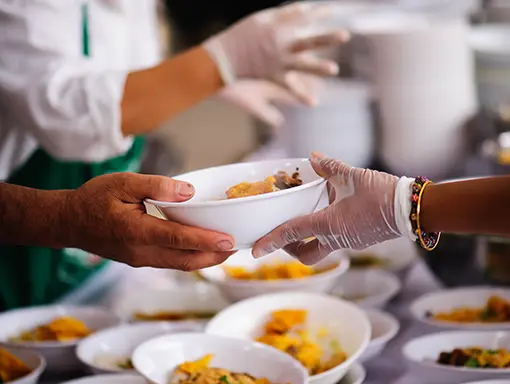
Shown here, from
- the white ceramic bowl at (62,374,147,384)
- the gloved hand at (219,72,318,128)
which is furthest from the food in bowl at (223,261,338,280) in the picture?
the gloved hand at (219,72,318,128)

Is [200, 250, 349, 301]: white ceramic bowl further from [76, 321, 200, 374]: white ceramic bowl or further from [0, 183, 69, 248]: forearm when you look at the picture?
[0, 183, 69, 248]: forearm

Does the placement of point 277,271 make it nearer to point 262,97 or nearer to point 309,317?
point 309,317

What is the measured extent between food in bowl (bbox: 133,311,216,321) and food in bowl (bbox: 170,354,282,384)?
0.42 metres

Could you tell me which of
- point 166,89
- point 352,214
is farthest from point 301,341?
point 166,89

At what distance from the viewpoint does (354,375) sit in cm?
131

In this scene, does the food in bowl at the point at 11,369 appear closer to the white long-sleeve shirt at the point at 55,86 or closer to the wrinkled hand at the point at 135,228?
the wrinkled hand at the point at 135,228

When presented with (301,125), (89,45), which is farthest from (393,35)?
(89,45)

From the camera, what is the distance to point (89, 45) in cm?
189

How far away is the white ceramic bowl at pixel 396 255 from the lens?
1777mm

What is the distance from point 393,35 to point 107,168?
0.86 m

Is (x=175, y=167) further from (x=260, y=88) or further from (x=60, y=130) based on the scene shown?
(x=60, y=130)

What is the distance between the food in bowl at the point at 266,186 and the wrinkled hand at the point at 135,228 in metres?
0.07

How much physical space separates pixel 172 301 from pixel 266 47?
60 centimetres

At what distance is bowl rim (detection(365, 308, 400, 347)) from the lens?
1365 millimetres
